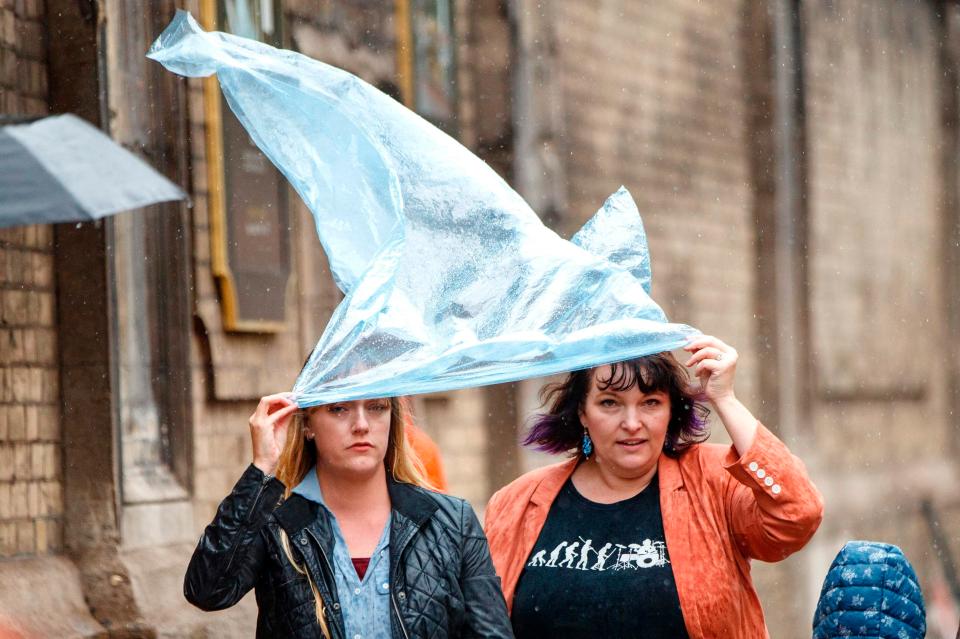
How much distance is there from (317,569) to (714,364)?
1.03 meters

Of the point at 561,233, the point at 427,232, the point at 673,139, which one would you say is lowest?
the point at 427,232

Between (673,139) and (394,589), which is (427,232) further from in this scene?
(673,139)

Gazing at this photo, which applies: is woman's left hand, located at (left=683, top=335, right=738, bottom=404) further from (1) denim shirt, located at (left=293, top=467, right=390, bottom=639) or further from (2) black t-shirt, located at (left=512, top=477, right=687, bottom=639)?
(1) denim shirt, located at (left=293, top=467, right=390, bottom=639)

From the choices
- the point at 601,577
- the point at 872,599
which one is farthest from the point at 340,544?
the point at 872,599

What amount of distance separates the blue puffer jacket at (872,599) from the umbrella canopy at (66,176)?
1885 millimetres

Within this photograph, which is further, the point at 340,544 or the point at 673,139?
the point at 673,139

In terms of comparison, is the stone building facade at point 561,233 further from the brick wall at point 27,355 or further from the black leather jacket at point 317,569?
the black leather jacket at point 317,569

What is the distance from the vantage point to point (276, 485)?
3.32 m

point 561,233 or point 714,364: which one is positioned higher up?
point 561,233

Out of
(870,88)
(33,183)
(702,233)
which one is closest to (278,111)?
(33,183)

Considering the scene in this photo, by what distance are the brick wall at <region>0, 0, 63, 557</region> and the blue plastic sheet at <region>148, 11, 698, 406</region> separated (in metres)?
2.03

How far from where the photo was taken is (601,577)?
3705 millimetres

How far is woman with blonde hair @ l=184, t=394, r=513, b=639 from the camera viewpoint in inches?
128

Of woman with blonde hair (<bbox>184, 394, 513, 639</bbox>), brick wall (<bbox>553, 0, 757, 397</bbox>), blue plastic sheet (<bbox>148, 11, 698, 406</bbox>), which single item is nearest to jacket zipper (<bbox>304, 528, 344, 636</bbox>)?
woman with blonde hair (<bbox>184, 394, 513, 639</bbox>)
